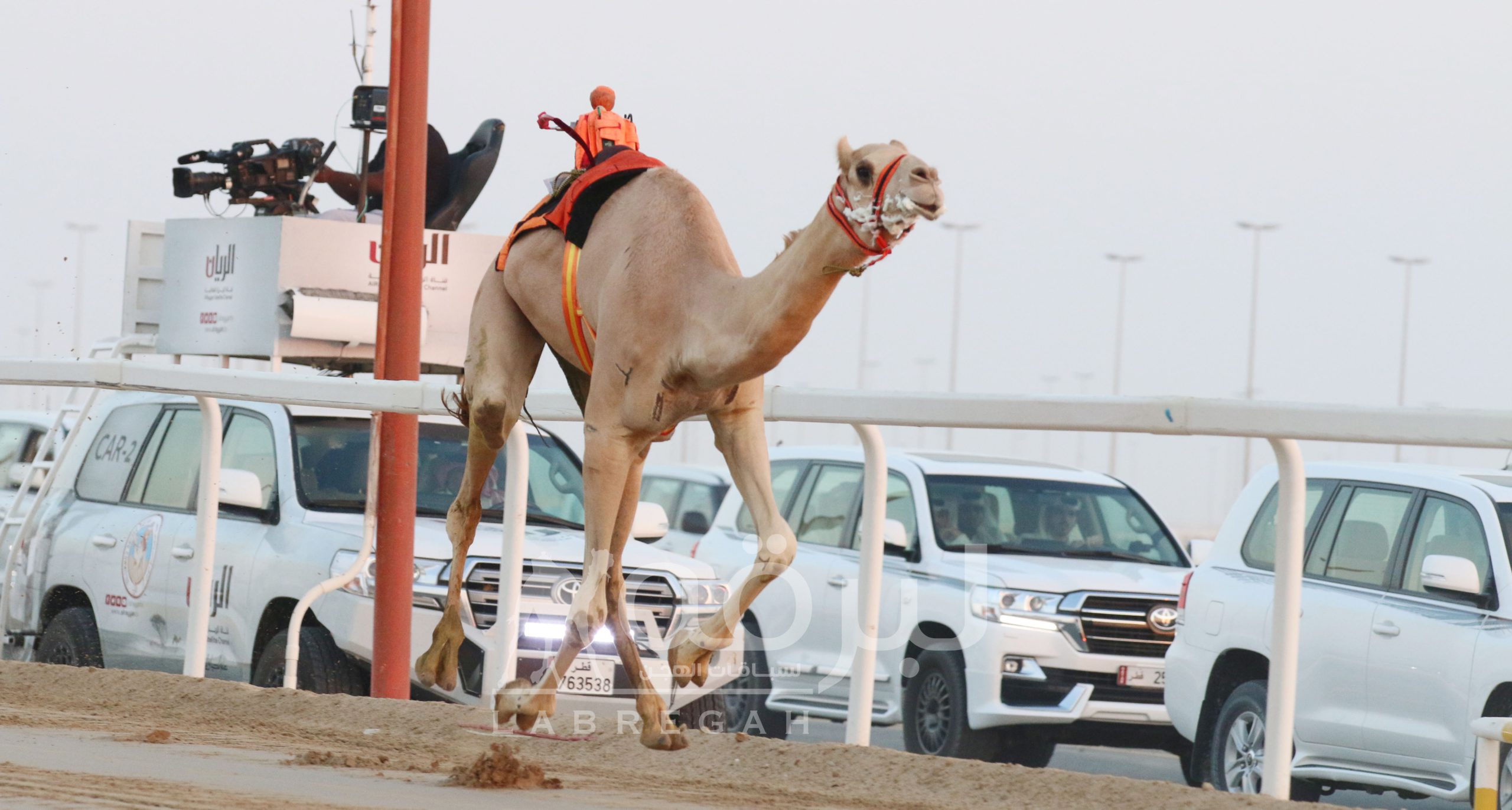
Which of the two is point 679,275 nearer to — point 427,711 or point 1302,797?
point 427,711

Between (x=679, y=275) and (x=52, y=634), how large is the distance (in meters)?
8.33

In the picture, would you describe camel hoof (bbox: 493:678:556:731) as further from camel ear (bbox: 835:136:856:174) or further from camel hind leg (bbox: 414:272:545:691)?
camel ear (bbox: 835:136:856:174)

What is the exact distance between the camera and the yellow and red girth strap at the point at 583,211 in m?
5.71

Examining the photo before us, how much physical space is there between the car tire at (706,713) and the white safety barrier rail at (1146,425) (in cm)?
312

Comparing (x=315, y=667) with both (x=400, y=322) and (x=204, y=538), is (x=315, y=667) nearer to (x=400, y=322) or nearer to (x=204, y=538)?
(x=204, y=538)

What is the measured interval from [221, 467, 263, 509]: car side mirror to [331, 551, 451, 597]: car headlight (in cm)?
59

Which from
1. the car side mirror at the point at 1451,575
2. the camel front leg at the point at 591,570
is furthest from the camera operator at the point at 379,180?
the camel front leg at the point at 591,570

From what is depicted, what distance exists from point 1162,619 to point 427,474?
4494mm

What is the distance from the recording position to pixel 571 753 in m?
7.68

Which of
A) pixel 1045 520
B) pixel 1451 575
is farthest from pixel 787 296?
pixel 1045 520

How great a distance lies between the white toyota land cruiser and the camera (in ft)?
35.2

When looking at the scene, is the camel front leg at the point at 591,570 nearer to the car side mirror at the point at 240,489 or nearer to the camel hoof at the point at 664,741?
the camel hoof at the point at 664,741

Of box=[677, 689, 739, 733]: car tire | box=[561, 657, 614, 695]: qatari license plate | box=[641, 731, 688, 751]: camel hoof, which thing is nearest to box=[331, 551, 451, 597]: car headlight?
box=[561, 657, 614, 695]: qatari license plate

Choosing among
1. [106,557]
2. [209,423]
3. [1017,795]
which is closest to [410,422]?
[209,423]
